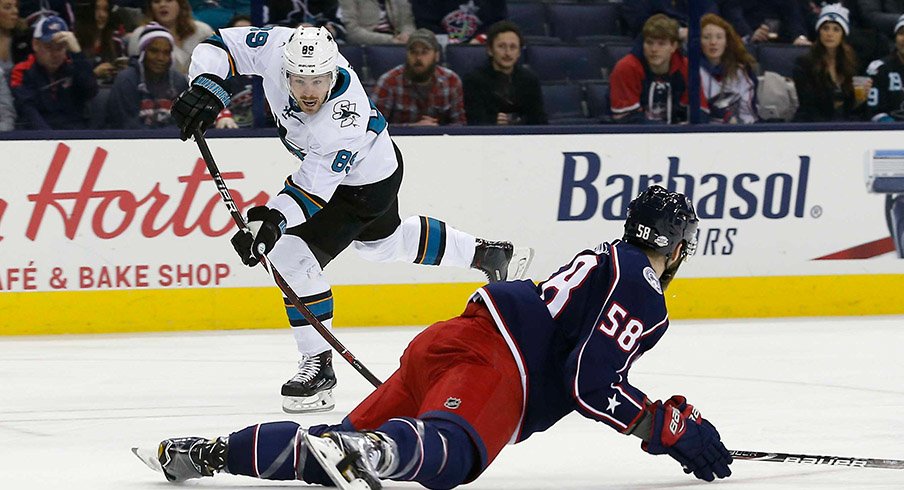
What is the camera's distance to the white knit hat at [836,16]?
6.79 meters

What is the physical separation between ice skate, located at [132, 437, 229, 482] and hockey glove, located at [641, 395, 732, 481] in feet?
2.87

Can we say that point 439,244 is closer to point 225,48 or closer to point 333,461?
point 225,48

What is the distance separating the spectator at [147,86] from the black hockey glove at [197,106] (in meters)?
1.63

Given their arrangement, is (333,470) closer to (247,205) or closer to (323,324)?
(323,324)

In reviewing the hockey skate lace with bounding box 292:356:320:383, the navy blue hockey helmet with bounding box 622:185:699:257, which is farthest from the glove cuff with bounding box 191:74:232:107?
the navy blue hockey helmet with bounding box 622:185:699:257

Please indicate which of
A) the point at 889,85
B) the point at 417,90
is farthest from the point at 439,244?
the point at 889,85

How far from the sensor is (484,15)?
22.2 feet

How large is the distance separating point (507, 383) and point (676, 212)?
51cm

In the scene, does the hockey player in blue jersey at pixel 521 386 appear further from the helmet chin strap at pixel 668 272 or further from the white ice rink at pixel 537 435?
the white ice rink at pixel 537 435

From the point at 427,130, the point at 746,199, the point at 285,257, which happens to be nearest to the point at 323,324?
the point at 285,257

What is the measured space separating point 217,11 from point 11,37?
0.87 m

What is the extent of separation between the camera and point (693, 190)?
638cm

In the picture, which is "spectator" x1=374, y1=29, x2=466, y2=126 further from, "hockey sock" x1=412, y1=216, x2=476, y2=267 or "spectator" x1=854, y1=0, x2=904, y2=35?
"spectator" x1=854, y1=0, x2=904, y2=35

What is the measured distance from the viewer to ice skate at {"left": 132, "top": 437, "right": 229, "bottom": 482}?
2973 mm
